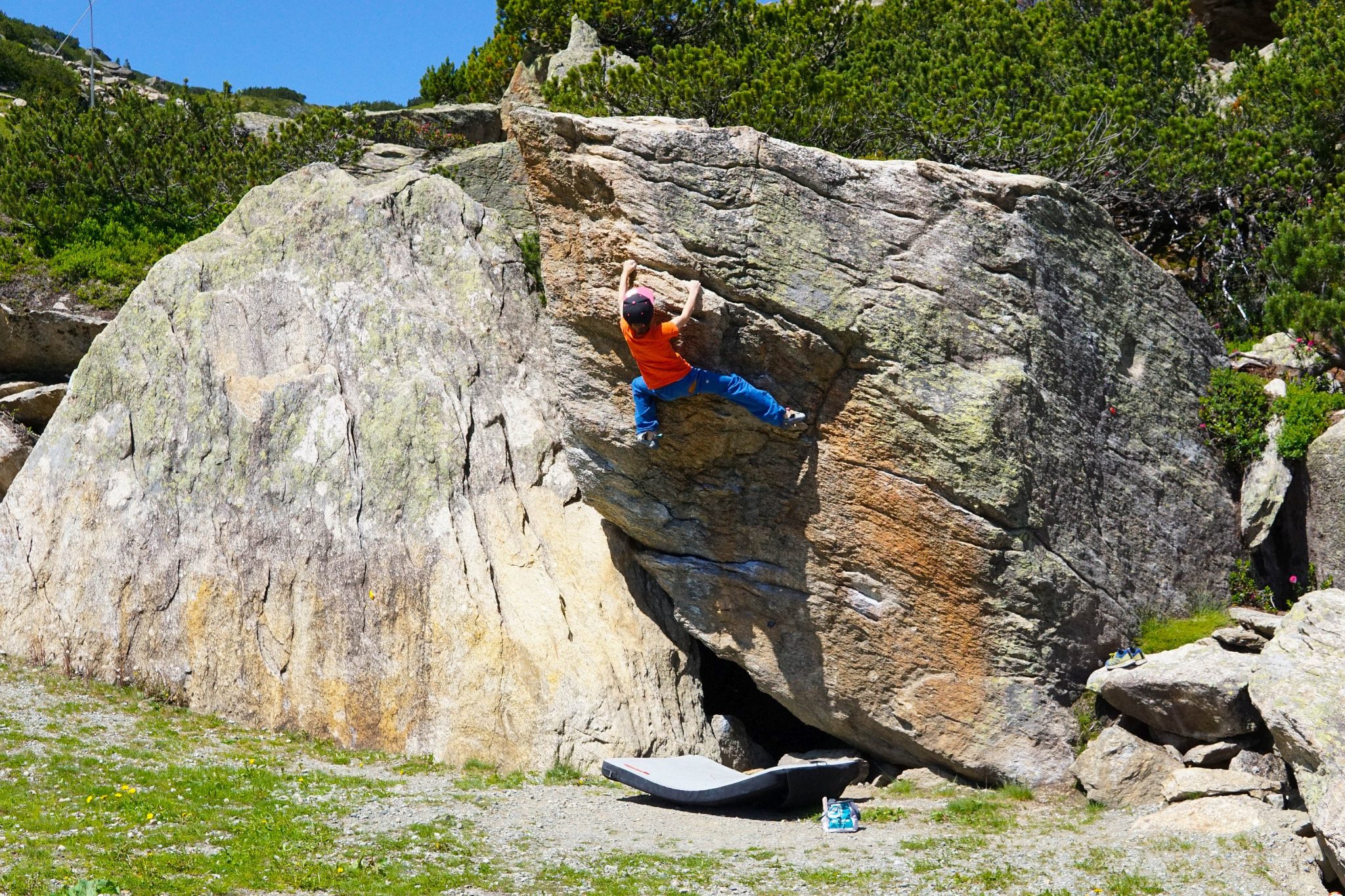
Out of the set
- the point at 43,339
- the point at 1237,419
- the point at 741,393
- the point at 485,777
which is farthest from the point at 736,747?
the point at 43,339

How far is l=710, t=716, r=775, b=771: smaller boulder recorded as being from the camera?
16.2 metres

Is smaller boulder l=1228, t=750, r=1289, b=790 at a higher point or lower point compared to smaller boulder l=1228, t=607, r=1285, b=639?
lower

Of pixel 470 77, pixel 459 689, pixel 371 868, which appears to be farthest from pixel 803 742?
pixel 470 77

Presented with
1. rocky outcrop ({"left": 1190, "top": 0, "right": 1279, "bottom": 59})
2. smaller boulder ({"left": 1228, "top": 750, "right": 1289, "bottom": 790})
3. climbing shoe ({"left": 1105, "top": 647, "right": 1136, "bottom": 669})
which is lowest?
smaller boulder ({"left": 1228, "top": 750, "right": 1289, "bottom": 790})

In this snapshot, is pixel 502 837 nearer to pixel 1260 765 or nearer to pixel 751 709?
pixel 751 709

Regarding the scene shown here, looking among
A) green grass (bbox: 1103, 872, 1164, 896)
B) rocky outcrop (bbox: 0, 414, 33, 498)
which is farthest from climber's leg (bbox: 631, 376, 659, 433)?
rocky outcrop (bbox: 0, 414, 33, 498)

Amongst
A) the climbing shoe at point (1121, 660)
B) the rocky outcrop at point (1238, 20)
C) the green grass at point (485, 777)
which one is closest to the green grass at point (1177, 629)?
the climbing shoe at point (1121, 660)

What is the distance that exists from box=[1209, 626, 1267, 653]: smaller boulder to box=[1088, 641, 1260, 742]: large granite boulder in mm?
204

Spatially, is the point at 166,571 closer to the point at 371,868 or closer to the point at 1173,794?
the point at 371,868

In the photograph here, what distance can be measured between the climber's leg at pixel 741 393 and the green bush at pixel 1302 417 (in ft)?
27.0

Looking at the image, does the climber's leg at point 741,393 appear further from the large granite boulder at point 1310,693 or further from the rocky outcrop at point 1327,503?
the rocky outcrop at point 1327,503

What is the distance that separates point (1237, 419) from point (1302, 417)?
951mm

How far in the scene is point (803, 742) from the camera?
58.5 ft

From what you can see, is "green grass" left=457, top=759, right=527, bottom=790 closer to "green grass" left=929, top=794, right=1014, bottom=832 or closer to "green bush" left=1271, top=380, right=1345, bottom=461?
"green grass" left=929, top=794, right=1014, bottom=832
